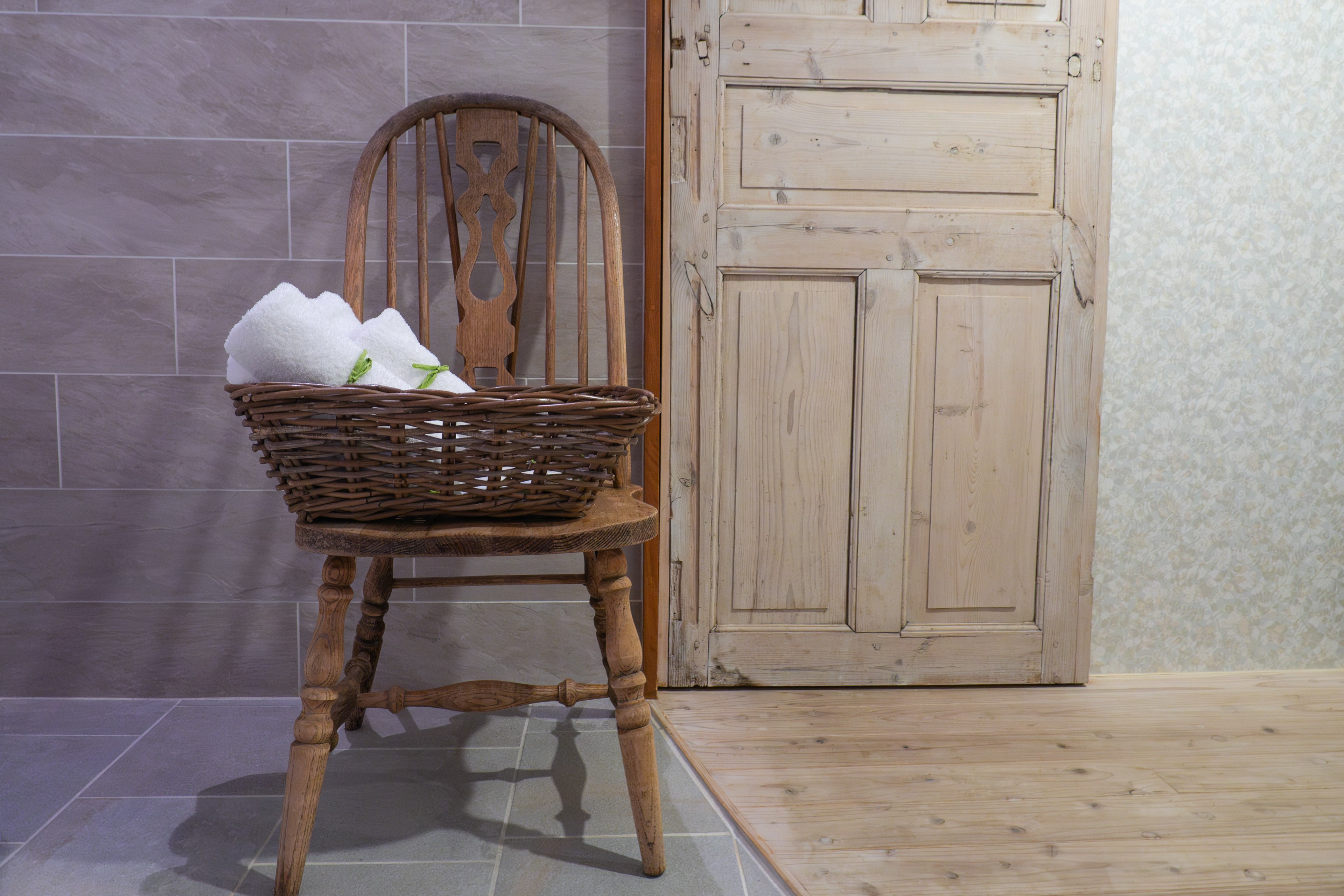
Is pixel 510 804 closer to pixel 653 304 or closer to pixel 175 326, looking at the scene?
pixel 653 304

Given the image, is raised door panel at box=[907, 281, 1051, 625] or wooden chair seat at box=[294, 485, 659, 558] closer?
wooden chair seat at box=[294, 485, 659, 558]

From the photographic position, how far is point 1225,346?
153 centimetres

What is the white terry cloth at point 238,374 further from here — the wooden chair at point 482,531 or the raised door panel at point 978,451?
the raised door panel at point 978,451

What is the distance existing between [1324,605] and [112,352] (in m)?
2.15

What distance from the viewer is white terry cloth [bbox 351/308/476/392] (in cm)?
92

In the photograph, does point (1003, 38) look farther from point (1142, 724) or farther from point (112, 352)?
point (112, 352)

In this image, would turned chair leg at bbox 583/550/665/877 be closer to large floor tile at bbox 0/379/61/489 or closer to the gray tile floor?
the gray tile floor

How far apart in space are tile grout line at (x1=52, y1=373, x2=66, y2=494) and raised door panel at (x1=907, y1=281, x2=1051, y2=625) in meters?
1.38

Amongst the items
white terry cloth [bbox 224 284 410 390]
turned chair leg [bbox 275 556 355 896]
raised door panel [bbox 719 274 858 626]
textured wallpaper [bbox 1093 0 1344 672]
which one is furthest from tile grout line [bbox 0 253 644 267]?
textured wallpaper [bbox 1093 0 1344 672]

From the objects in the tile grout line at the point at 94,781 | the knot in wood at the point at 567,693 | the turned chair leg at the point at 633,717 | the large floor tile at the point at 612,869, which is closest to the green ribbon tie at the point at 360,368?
the turned chair leg at the point at 633,717

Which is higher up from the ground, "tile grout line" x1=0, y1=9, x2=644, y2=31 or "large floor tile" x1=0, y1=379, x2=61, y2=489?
"tile grout line" x1=0, y1=9, x2=644, y2=31

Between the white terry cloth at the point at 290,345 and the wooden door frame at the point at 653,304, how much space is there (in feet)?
1.96

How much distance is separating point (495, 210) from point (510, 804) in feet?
2.74

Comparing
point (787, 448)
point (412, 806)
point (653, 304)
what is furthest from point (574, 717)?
point (653, 304)
